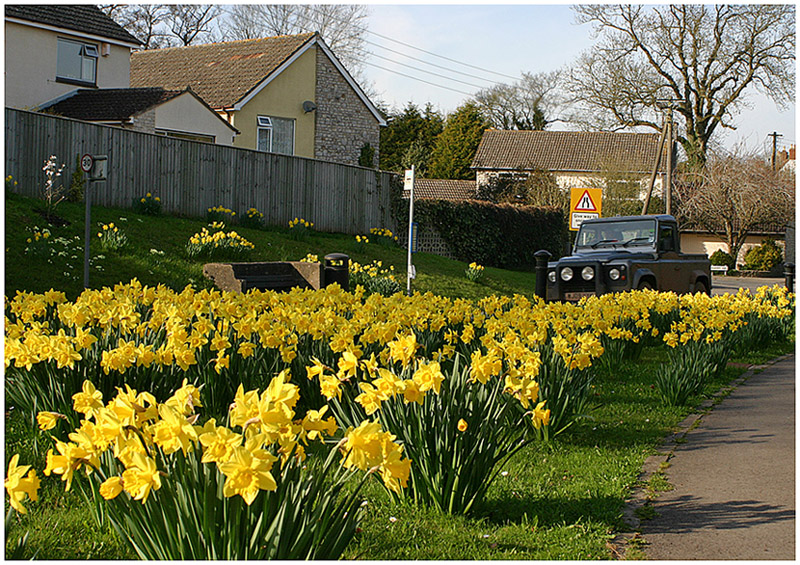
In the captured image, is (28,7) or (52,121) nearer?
(52,121)

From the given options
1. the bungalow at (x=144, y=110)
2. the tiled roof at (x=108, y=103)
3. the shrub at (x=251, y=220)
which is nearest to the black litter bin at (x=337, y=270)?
the shrub at (x=251, y=220)

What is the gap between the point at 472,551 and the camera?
3736 mm

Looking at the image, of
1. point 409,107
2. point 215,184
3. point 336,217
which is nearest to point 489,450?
point 215,184

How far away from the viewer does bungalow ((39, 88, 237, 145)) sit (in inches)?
890

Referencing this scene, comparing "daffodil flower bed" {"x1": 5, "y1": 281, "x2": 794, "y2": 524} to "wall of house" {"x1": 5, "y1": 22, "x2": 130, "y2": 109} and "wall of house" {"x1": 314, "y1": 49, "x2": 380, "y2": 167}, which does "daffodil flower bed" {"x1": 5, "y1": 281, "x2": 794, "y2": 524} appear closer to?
"wall of house" {"x1": 5, "y1": 22, "x2": 130, "y2": 109}

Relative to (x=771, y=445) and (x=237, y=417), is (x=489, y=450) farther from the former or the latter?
(x=771, y=445)

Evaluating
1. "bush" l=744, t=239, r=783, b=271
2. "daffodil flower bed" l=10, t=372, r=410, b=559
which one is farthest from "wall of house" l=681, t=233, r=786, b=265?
"daffodil flower bed" l=10, t=372, r=410, b=559

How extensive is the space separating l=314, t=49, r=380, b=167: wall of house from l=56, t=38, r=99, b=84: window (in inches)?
324

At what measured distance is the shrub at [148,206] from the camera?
1634 centimetres

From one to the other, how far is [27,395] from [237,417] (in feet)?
9.00

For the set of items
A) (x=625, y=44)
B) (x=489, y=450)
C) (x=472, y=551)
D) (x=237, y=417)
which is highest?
(x=625, y=44)

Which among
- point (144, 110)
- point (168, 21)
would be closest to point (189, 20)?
point (168, 21)

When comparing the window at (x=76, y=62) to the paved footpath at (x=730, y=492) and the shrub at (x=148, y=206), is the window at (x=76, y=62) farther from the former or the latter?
the paved footpath at (x=730, y=492)

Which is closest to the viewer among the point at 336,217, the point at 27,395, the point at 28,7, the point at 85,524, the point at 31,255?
the point at 85,524
